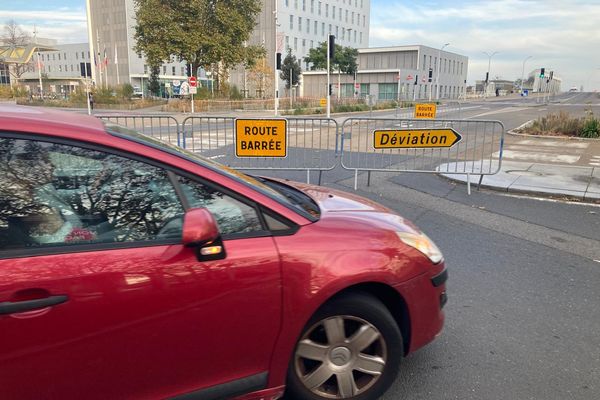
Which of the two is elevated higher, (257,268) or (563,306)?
(257,268)

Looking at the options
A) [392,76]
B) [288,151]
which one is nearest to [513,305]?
[288,151]

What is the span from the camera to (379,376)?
273cm

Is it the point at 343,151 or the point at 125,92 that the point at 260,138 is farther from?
the point at 125,92

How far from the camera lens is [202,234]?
207 centimetres

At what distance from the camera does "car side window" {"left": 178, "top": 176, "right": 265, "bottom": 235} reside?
2.32 meters

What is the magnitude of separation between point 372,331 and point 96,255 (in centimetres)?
155

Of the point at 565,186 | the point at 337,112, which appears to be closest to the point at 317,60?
the point at 337,112

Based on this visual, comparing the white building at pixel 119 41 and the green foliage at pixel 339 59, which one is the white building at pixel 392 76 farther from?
the white building at pixel 119 41

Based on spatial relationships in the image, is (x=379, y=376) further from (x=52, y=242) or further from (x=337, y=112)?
(x=337, y=112)

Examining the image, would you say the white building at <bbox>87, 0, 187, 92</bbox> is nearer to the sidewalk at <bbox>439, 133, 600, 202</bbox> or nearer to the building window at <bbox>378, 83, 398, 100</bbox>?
the building window at <bbox>378, 83, 398, 100</bbox>

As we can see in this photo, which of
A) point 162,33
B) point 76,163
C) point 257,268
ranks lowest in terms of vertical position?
point 257,268

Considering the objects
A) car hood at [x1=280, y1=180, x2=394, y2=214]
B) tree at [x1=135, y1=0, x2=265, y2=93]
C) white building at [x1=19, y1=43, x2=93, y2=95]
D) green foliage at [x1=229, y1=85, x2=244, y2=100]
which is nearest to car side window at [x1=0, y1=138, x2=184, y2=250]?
car hood at [x1=280, y1=180, x2=394, y2=214]

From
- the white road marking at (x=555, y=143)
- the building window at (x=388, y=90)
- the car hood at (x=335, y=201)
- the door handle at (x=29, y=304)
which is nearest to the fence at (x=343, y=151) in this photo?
the white road marking at (x=555, y=143)

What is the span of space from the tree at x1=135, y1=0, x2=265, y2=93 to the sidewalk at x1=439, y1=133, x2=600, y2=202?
3079cm
